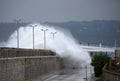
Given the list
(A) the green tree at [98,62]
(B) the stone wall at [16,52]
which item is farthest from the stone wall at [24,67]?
(A) the green tree at [98,62]

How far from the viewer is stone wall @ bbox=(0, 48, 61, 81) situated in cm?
4538

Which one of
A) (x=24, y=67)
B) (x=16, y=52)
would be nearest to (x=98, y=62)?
(x=16, y=52)

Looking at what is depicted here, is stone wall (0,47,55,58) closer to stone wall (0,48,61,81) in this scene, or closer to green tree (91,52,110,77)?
stone wall (0,48,61,81)

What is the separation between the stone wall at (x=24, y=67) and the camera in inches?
1786

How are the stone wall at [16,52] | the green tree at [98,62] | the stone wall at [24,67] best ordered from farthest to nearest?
1. the green tree at [98,62]
2. the stone wall at [16,52]
3. the stone wall at [24,67]

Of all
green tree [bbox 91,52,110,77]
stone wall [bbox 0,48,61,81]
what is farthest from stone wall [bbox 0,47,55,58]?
green tree [bbox 91,52,110,77]

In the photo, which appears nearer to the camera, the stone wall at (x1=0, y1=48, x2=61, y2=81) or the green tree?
the stone wall at (x1=0, y1=48, x2=61, y2=81)

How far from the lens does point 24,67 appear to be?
184ft

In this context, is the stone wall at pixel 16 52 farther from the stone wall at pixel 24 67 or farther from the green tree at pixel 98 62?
the green tree at pixel 98 62

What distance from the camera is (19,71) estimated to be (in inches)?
2056

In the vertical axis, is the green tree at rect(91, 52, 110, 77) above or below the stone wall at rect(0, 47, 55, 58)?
below

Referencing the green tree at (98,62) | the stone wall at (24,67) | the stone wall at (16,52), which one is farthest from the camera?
Answer: the green tree at (98,62)

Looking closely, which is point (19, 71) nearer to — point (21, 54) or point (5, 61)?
point (5, 61)

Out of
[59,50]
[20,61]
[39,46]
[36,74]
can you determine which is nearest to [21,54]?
[36,74]
